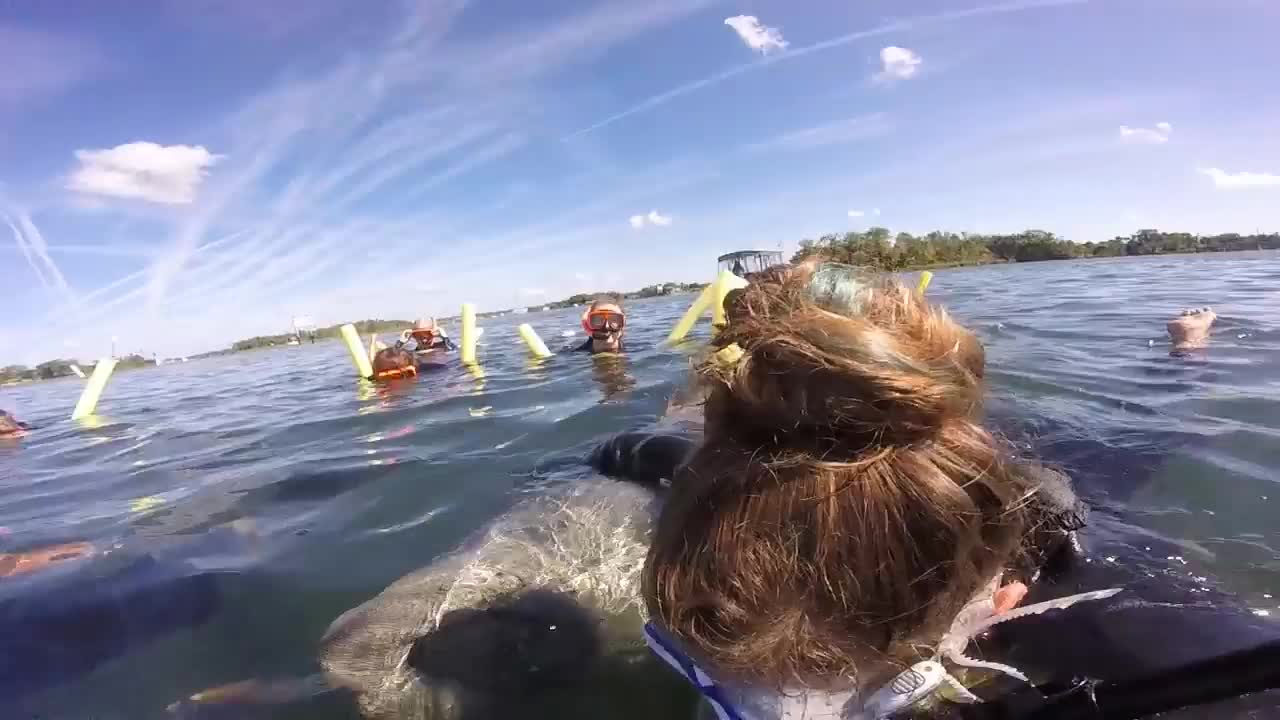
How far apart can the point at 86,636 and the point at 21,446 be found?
32.4ft

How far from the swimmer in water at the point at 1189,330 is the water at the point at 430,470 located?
18 cm

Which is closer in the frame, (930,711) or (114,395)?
(930,711)

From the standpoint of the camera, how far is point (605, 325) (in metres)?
11.4

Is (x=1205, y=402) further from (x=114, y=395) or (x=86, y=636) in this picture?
(x=114, y=395)

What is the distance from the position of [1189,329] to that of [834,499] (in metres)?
7.62

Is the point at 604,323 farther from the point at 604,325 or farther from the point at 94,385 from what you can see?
the point at 94,385

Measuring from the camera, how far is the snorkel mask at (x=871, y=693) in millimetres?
1117

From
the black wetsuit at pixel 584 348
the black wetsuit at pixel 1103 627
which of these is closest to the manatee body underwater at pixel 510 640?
the black wetsuit at pixel 1103 627

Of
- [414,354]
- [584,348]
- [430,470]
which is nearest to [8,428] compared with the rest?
[414,354]

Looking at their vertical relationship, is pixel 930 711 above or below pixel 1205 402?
above

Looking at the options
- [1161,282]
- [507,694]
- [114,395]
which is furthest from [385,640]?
[114,395]

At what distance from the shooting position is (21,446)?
10.1 metres

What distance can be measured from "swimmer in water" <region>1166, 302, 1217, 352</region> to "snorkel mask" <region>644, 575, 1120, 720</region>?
23.2 ft

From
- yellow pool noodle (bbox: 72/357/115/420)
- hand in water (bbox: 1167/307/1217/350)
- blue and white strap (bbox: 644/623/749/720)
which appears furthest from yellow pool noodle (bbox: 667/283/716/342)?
yellow pool noodle (bbox: 72/357/115/420)
